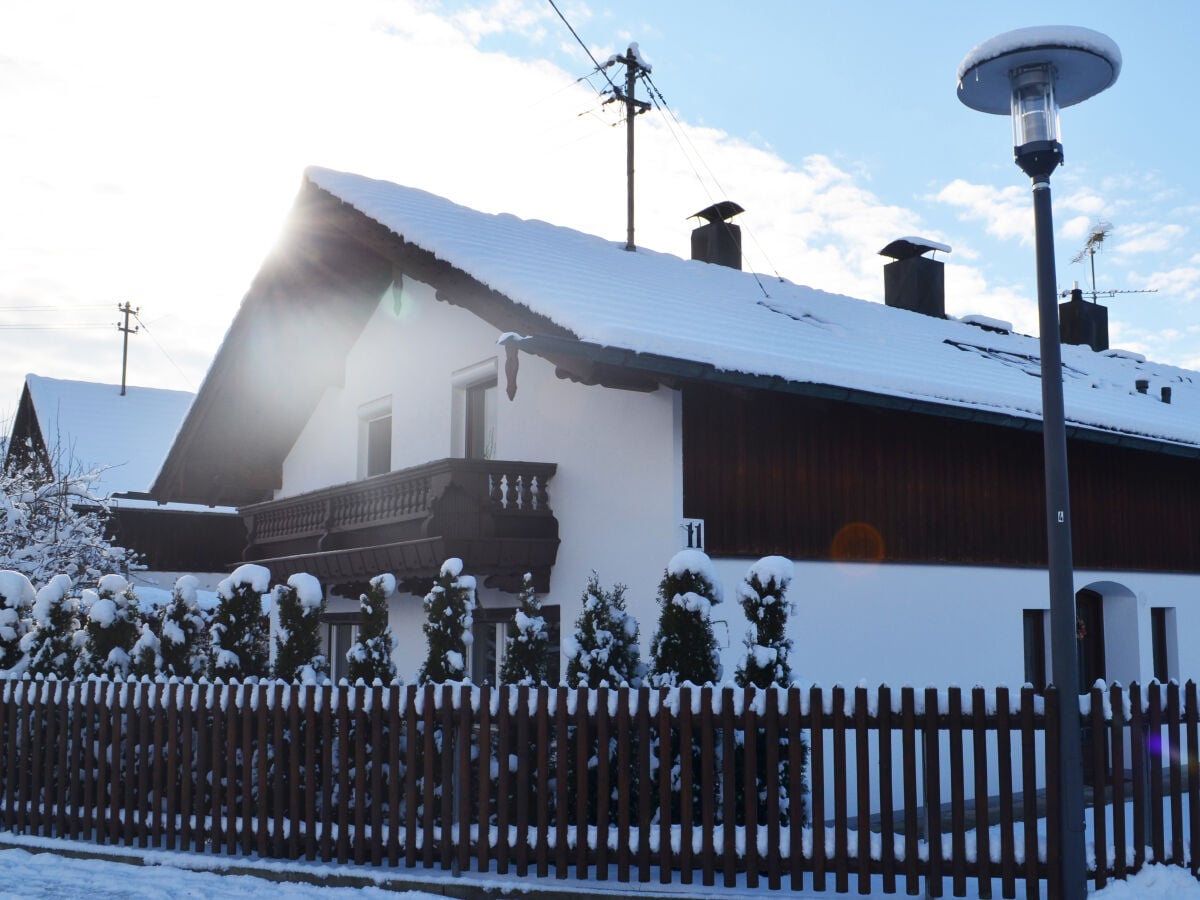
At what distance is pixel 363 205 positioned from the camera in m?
13.9

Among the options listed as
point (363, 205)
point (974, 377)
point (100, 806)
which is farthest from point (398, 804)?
point (974, 377)

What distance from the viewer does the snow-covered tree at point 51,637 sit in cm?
1195

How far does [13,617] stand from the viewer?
40.5 ft

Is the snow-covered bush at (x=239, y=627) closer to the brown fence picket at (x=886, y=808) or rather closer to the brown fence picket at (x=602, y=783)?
the brown fence picket at (x=602, y=783)

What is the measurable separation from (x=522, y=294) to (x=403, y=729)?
434cm

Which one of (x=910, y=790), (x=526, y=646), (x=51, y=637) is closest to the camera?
(x=910, y=790)

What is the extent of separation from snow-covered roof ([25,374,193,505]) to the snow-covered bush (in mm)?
23863

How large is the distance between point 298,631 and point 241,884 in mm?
2345

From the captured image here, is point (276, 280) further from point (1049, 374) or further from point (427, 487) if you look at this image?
point (1049, 374)

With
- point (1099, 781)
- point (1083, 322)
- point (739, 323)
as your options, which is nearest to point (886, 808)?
point (1099, 781)

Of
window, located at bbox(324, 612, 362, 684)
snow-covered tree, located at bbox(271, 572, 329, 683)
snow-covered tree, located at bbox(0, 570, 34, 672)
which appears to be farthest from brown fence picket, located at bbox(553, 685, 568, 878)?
window, located at bbox(324, 612, 362, 684)

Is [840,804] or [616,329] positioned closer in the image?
[840,804]

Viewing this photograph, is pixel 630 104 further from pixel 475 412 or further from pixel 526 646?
pixel 526 646

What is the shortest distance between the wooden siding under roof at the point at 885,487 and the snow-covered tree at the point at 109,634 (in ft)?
19.1
